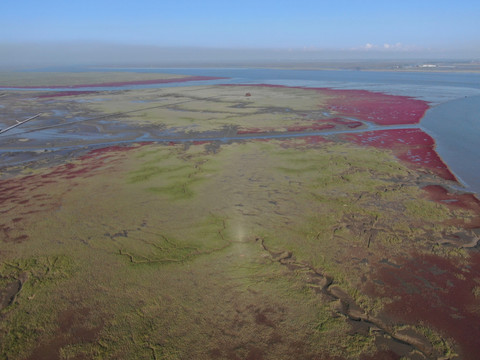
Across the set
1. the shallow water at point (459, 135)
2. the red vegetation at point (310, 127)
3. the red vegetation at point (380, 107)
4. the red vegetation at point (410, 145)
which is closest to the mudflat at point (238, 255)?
the red vegetation at point (410, 145)

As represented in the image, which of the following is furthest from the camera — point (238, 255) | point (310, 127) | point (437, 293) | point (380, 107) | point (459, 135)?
point (380, 107)

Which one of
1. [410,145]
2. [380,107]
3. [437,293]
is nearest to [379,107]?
[380,107]

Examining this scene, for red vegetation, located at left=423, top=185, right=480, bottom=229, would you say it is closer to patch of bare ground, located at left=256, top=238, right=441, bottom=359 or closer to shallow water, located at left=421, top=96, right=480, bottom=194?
shallow water, located at left=421, top=96, right=480, bottom=194

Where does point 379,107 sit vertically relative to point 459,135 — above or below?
above

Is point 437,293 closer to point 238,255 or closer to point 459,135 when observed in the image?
point 238,255

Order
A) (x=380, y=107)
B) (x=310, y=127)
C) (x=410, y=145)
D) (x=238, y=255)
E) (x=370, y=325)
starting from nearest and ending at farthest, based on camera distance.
→ (x=370, y=325)
(x=238, y=255)
(x=410, y=145)
(x=310, y=127)
(x=380, y=107)

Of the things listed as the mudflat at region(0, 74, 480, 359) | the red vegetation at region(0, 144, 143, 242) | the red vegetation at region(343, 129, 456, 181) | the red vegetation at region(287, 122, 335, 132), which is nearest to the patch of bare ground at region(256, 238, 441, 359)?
the mudflat at region(0, 74, 480, 359)
